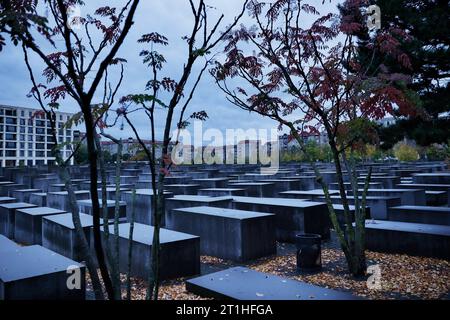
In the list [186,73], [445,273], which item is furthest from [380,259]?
[186,73]

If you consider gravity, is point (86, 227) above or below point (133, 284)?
above

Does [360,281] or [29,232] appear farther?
[29,232]

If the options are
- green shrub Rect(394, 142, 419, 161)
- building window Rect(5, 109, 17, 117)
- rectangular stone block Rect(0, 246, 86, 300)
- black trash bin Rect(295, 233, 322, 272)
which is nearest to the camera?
rectangular stone block Rect(0, 246, 86, 300)

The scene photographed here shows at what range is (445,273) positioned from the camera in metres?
6.07

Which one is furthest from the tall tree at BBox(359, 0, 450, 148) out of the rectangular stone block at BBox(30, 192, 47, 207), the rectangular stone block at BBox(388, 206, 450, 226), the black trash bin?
the rectangular stone block at BBox(30, 192, 47, 207)

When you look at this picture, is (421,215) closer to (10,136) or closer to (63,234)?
(63,234)

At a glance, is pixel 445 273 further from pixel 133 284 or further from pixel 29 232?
pixel 29 232

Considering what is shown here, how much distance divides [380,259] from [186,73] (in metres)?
6.20

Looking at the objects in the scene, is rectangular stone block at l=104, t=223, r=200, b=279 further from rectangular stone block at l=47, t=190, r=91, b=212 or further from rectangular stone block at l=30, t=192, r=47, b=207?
rectangular stone block at l=30, t=192, r=47, b=207

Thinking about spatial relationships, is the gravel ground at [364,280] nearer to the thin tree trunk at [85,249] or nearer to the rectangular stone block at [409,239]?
the rectangular stone block at [409,239]

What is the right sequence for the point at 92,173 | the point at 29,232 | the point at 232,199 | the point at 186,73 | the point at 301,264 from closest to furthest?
the point at 92,173 < the point at 186,73 < the point at 301,264 < the point at 29,232 < the point at 232,199

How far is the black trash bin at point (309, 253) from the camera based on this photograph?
6.57 metres

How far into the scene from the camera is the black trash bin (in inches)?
259
